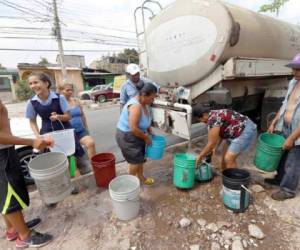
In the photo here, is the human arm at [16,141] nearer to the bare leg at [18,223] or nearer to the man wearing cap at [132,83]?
the bare leg at [18,223]

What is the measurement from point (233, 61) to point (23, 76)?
80.6ft

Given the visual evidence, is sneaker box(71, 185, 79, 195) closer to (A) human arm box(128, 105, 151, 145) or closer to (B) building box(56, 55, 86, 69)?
(A) human arm box(128, 105, 151, 145)

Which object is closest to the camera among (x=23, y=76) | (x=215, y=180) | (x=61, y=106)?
(x=61, y=106)

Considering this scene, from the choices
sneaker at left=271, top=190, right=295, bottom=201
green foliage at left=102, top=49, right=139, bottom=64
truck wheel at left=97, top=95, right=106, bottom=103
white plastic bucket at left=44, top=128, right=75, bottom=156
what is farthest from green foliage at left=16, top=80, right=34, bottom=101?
sneaker at left=271, top=190, right=295, bottom=201

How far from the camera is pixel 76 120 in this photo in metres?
3.27

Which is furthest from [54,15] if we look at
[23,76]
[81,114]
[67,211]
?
[67,211]

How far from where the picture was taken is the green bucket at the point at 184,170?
274 centimetres

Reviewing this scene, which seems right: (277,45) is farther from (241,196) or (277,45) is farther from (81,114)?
(81,114)

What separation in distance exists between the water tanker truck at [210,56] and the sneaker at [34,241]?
235 cm

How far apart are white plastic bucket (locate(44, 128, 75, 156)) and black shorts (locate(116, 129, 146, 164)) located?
23.9 inches

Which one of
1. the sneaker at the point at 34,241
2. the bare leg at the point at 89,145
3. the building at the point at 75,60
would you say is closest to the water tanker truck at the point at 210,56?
the bare leg at the point at 89,145

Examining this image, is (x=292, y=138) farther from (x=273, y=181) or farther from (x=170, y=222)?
(x=170, y=222)

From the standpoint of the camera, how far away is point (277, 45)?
4.19 meters

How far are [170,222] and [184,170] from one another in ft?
2.14
